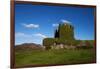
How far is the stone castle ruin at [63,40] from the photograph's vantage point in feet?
6.70

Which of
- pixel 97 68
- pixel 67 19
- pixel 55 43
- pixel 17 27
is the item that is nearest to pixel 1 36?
pixel 17 27

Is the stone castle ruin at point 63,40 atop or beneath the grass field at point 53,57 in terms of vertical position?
atop

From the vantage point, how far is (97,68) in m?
2.20

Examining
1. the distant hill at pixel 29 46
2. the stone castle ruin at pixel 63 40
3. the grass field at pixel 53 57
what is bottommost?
the grass field at pixel 53 57

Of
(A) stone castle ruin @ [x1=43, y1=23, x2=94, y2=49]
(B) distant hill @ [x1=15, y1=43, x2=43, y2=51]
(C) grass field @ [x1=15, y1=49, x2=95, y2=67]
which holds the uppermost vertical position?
(A) stone castle ruin @ [x1=43, y1=23, x2=94, y2=49]

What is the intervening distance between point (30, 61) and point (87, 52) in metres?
0.66

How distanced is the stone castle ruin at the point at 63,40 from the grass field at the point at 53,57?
5 cm

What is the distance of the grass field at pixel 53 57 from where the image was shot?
76.9 inches

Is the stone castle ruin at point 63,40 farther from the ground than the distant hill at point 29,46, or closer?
farther from the ground

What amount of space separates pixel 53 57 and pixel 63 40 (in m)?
0.21

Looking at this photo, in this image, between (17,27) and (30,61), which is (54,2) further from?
(30,61)

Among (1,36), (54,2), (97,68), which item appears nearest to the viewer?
(1,36)

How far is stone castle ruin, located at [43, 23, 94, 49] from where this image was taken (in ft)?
6.70

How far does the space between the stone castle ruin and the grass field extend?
0.18ft
